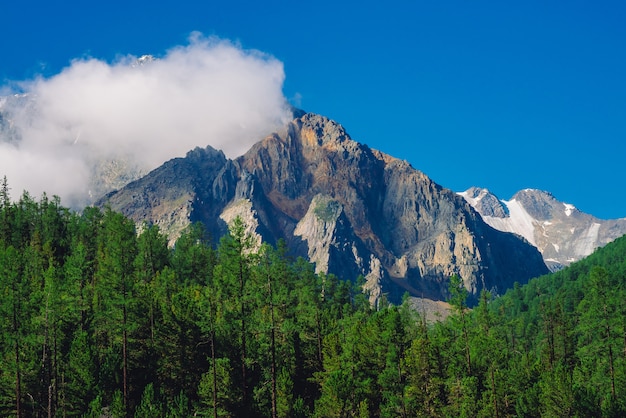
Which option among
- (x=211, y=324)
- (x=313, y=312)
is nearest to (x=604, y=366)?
(x=313, y=312)

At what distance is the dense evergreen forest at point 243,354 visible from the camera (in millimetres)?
59625

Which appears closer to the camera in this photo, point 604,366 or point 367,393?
point 367,393

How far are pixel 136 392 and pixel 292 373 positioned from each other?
18560mm

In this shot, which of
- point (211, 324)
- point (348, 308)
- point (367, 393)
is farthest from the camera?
point (348, 308)

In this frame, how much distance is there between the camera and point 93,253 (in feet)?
397

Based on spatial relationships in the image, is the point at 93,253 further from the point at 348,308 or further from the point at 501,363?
the point at 501,363

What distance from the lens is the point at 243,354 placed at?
197 feet

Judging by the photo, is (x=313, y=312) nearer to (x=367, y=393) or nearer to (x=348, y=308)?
(x=367, y=393)

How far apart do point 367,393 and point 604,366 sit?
104 feet

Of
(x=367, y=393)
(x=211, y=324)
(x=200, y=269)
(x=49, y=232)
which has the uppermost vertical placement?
(x=49, y=232)

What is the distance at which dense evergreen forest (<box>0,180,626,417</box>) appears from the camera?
59.6 meters

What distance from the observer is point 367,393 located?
7600 cm

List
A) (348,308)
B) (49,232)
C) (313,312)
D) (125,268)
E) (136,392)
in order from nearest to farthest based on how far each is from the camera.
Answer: (125,268), (136,392), (313,312), (348,308), (49,232)

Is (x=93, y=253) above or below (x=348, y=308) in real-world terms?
above
